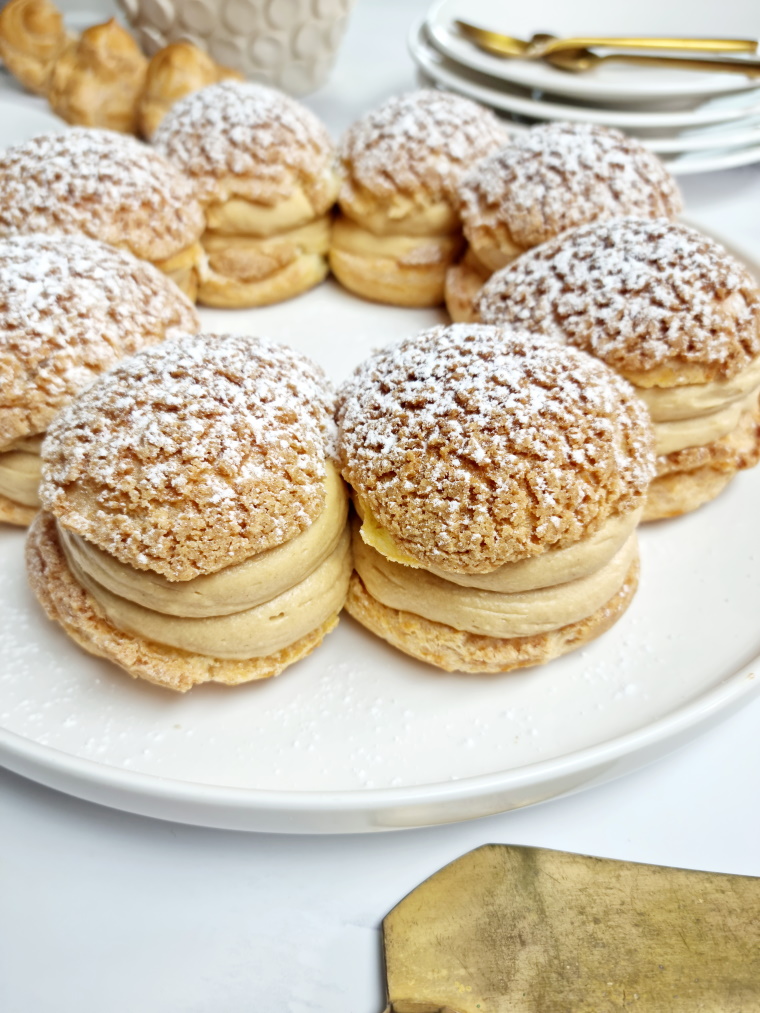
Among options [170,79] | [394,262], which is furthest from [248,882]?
[170,79]

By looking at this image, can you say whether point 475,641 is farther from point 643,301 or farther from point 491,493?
point 643,301

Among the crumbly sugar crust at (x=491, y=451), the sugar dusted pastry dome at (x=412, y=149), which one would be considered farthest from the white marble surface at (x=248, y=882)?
the sugar dusted pastry dome at (x=412, y=149)

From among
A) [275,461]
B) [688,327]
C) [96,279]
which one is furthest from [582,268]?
[96,279]

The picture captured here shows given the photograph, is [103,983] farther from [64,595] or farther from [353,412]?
[353,412]

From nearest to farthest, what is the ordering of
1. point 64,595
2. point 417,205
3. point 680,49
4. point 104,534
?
point 104,534 < point 64,595 < point 417,205 < point 680,49

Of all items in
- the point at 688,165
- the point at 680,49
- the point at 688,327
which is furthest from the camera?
the point at 680,49

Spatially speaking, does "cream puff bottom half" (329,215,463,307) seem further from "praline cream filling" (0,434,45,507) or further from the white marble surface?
the white marble surface
